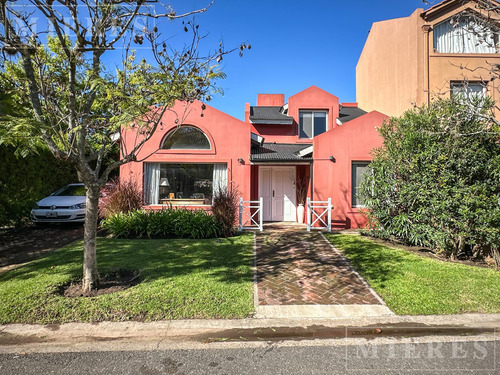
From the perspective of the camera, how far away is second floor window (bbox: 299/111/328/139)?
45.6 ft

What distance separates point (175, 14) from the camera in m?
4.48

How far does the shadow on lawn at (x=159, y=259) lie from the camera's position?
18.1 feet

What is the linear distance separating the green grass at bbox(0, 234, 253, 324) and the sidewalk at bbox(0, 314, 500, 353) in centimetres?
19

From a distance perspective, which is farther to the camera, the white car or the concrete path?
the white car

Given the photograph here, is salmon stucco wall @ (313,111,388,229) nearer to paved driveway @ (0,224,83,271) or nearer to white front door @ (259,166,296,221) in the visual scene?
white front door @ (259,166,296,221)

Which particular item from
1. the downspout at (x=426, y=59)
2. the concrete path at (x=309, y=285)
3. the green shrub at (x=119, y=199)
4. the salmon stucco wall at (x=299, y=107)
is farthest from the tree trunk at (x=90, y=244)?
the downspout at (x=426, y=59)

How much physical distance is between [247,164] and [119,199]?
4.86 meters

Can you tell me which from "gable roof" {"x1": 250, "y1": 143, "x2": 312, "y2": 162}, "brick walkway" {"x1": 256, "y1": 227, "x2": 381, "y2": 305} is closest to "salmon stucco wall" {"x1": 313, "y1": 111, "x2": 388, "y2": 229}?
"gable roof" {"x1": 250, "y1": 143, "x2": 312, "y2": 162}

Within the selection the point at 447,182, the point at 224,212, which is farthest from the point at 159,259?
the point at 447,182

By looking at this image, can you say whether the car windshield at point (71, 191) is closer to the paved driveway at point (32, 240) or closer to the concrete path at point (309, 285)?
the paved driveway at point (32, 240)

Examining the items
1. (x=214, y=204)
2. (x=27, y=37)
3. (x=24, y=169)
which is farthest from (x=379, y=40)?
(x=24, y=169)

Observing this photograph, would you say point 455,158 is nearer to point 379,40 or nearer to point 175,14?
point 175,14

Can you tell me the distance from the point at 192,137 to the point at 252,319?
27.8 feet

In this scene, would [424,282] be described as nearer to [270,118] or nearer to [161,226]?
[161,226]
